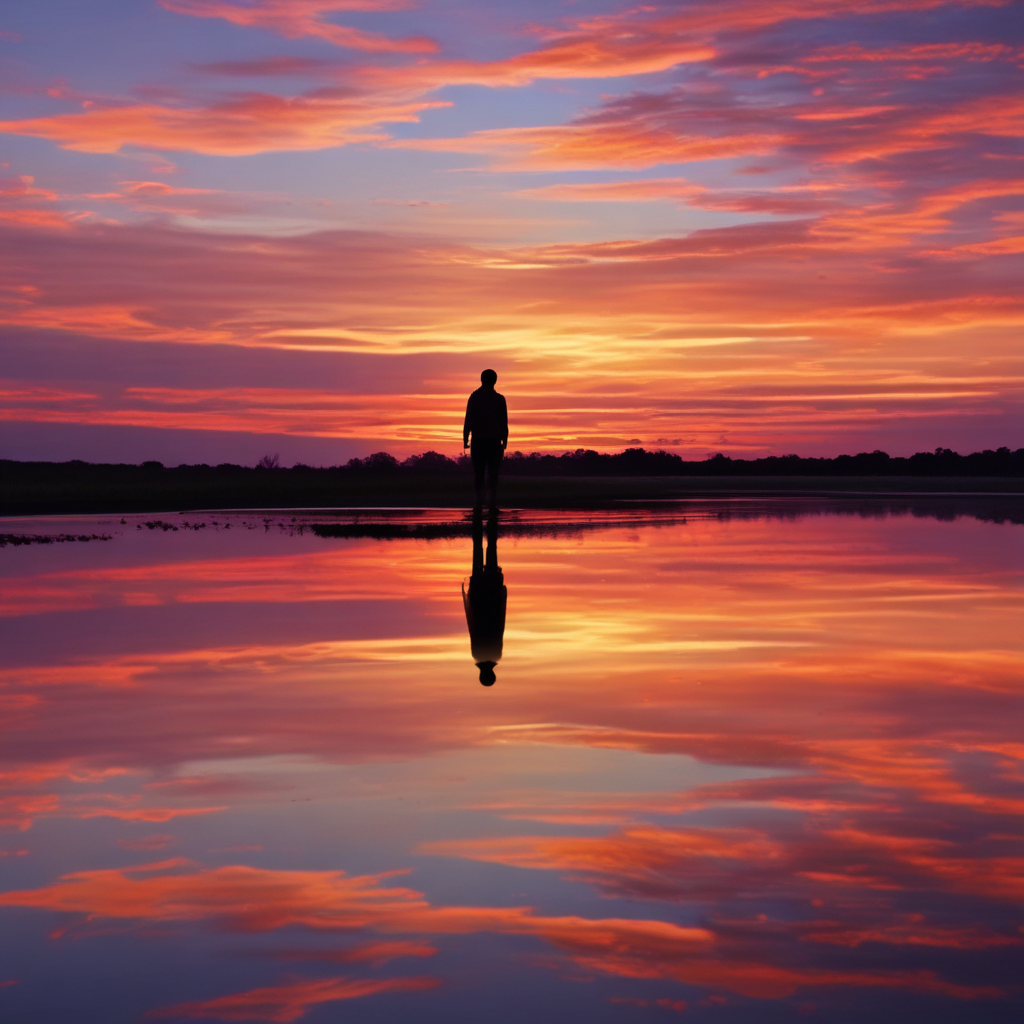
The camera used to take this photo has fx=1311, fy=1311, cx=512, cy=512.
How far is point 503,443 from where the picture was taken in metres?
22.5

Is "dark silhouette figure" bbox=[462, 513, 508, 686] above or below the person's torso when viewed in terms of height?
below

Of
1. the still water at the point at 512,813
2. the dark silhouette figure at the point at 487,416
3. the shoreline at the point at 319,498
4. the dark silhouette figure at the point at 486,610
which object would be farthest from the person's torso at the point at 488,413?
A: the still water at the point at 512,813

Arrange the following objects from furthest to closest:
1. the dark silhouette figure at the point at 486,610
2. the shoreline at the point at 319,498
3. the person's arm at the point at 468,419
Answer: the shoreline at the point at 319,498 < the person's arm at the point at 468,419 < the dark silhouette figure at the point at 486,610

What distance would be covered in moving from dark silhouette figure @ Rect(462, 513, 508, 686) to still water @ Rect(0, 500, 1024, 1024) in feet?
0.23

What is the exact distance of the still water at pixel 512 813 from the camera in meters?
3.43

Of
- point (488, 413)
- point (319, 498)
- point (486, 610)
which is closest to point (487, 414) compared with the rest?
point (488, 413)

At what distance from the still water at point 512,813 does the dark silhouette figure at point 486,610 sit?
0.23 ft

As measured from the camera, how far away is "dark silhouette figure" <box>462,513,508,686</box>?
8.38m

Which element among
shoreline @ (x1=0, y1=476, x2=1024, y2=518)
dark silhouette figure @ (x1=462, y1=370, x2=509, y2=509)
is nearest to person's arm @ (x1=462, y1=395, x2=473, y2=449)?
dark silhouette figure @ (x1=462, y1=370, x2=509, y2=509)

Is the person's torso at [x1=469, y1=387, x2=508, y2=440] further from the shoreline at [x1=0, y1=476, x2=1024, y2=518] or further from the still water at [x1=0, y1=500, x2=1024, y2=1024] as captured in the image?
the still water at [x1=0, y1=500, x2=1024, y2=1024]

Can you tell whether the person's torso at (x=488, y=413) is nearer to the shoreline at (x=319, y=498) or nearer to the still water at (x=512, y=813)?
the shoreline at (x=319, y=498)

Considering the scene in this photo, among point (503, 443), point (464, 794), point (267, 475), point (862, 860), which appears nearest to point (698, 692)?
point (464, 794)

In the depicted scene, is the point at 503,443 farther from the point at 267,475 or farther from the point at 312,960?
the point at 267,475

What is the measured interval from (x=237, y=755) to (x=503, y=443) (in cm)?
1689
